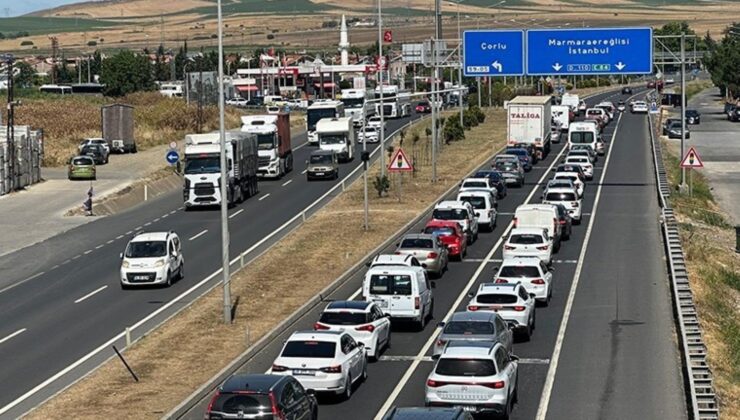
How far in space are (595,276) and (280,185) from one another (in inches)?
1275

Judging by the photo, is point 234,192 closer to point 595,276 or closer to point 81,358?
point 595,276

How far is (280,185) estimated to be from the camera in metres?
72.7

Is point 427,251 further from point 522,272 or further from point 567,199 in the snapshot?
point 567,199

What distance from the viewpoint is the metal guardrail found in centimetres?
2541

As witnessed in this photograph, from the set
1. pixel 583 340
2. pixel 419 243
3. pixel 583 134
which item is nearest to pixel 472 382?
pixel 583 340

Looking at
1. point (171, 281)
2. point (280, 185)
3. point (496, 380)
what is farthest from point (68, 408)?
point (280, 185)

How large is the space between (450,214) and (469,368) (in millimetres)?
25263

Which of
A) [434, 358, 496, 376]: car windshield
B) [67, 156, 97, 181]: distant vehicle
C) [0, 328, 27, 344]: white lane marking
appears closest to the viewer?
[434, 358, 496, 376]: car windshield

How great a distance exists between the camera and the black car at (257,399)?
2181 centimetres

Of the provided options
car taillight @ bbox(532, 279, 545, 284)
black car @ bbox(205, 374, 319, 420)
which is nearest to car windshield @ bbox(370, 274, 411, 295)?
car taillight @ bbox(532, 279, 545, 284)

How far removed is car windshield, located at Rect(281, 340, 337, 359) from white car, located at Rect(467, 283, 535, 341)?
22.2 ft

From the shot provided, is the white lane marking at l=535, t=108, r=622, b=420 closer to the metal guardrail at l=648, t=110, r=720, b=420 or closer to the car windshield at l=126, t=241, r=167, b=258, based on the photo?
the metal guardrail at l=648, t=110, r=720, b=420

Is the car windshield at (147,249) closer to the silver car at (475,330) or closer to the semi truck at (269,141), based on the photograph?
the silver car at (475,330)

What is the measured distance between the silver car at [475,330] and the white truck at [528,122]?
52.1 m
